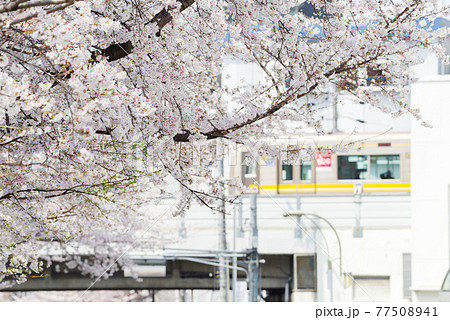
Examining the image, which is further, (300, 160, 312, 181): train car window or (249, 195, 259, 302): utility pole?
(249, 195, 259, 302): utility pole

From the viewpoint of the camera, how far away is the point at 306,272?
27.4ft

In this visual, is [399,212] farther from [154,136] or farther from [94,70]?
[94,70]

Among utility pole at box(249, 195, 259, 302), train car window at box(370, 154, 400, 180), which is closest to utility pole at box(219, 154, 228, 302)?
utility pole at box(249, 195, 259, 302)

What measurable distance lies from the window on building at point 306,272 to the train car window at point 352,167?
1.65 m

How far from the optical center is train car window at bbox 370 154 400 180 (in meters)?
7.00

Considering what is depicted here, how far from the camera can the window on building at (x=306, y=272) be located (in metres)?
8.26

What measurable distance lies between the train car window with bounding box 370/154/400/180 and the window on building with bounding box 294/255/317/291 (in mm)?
1817

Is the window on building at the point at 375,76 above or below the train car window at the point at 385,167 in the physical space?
above

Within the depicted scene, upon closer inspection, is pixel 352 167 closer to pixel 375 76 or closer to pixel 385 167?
pixel 385 167

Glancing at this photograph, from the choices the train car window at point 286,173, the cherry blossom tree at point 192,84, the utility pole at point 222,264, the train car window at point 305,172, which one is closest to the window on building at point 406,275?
the train car window at point 305,172

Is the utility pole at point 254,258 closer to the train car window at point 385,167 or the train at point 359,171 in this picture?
the train at point 359,171

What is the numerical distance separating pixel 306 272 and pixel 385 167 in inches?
82.3

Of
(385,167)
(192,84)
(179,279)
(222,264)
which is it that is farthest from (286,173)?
(192,84)

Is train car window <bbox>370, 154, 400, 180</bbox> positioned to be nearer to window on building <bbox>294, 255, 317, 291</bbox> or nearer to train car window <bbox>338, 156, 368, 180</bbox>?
train car window <bbox>338, 156, 368, 180</bbox>
